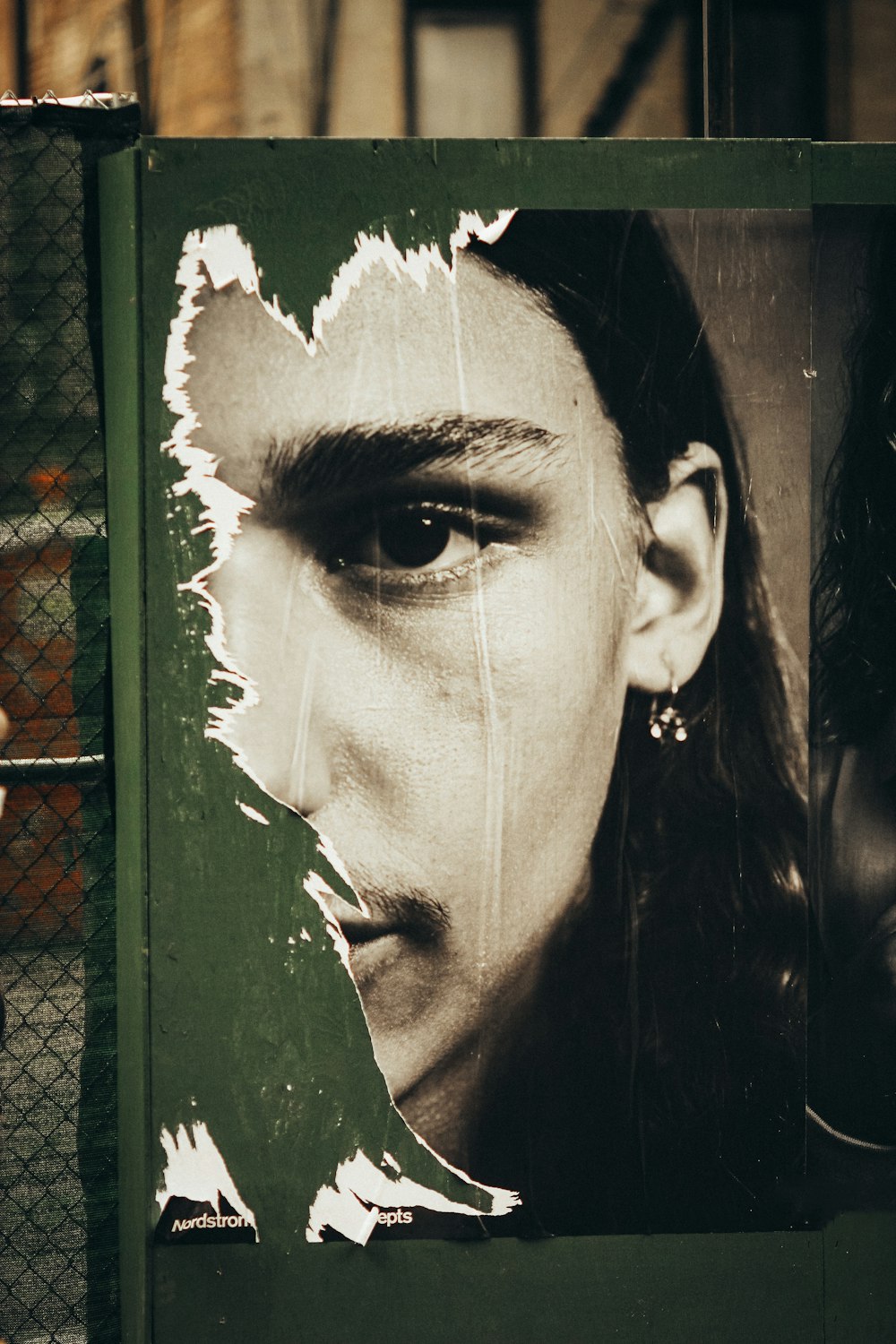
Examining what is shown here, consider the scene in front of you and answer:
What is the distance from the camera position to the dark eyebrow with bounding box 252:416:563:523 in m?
2.85

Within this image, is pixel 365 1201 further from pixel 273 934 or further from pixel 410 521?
pixel 410 521

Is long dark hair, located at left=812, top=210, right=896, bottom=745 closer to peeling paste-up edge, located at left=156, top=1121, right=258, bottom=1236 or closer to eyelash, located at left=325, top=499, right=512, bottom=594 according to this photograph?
eyelash, located at left=325, top=499, right=512, bottom=594

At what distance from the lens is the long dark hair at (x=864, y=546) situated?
2959mm

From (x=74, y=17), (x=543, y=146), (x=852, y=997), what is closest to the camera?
(x=543, y=146)

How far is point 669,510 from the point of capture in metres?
2.92

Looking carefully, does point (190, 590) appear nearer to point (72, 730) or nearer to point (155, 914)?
point (72, 730)

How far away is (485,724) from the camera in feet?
9.52

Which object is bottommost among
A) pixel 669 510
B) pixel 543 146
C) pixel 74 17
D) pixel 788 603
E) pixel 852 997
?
pixel 852 997

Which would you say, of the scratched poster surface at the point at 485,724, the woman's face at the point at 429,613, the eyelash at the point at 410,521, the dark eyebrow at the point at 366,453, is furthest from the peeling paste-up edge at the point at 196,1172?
the dark eyebrow at the point at 366,453

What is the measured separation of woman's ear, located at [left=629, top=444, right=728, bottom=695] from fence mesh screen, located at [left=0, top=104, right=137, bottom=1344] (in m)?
1.45

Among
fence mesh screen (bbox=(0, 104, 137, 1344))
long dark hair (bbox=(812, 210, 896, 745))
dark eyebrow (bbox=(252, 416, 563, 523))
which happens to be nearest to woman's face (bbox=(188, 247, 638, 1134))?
dark eyebrow (bbox=(252, 416, 563, 523))

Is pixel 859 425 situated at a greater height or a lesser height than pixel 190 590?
greater

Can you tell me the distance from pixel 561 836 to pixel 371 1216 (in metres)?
1.12

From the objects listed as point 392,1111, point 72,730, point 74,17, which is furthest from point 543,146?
point 74,17
